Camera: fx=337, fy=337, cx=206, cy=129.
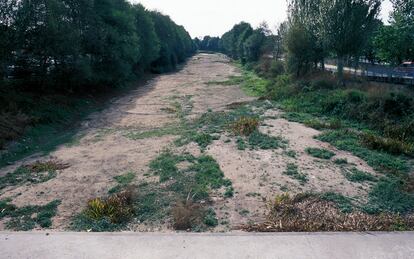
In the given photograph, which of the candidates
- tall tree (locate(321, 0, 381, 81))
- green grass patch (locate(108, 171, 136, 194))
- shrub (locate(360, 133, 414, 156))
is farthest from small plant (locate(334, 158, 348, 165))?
tall tree (locate(321, 0, 381, 81))

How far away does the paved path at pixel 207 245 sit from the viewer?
553 cm

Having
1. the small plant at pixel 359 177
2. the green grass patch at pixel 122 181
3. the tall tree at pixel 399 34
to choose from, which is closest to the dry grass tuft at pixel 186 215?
the green grass patch at pixel 122 181

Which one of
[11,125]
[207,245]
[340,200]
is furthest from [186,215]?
[11,125]

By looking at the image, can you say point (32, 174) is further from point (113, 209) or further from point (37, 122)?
point (37, 122)

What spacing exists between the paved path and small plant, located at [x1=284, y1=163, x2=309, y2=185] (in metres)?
3.63

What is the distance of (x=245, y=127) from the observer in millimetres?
15930

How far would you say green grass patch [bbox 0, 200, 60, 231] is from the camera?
755 centimetres

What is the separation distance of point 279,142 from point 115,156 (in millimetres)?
6593

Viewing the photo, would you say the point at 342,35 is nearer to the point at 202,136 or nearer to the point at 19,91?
the point at 202,136

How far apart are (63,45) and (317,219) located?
68.3ft

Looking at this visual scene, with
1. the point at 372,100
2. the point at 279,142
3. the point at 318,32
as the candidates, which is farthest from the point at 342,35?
the point at 279,142

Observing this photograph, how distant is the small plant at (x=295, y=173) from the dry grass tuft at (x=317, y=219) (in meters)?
1.39

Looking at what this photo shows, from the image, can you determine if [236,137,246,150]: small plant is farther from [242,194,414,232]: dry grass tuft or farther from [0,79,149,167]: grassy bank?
[0,79,149,167]: grassy bank

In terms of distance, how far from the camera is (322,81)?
2455 centimetres
